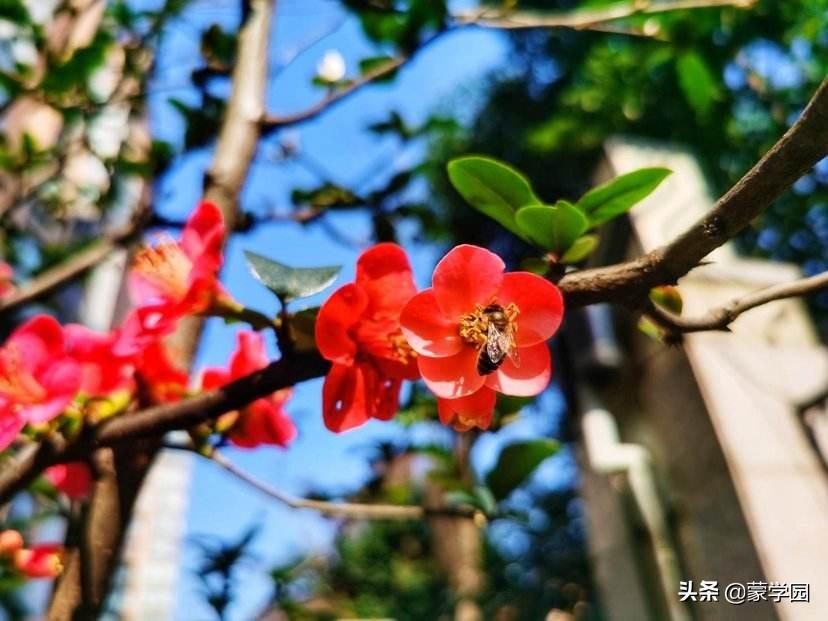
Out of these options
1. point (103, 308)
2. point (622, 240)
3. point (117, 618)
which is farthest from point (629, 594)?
point (103, 308)

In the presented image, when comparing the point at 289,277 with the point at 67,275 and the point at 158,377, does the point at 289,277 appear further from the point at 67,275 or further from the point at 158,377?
the point at 67,275

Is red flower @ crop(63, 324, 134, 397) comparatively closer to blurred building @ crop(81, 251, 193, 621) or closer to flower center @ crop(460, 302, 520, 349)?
flower center @ crop(460, 302, 520, 349)

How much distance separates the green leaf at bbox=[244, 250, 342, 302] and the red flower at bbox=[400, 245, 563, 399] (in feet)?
0.25

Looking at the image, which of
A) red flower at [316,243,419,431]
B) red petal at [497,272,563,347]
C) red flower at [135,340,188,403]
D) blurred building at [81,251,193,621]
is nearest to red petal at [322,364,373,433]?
red flower at [316,243,419,431]

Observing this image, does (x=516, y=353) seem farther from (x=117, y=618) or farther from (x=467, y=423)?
(x=117, y=618)

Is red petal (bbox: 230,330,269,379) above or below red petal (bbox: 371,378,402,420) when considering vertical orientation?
above

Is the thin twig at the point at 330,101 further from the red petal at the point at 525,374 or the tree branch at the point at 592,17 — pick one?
the red petal at the point at 525,374

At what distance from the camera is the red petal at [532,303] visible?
41cm

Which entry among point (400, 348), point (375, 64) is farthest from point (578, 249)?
point (375, 64)

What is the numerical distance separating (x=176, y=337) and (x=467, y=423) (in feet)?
1.37

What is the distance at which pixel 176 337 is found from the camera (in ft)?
2.42

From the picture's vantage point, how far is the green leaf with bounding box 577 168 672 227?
0.49 m

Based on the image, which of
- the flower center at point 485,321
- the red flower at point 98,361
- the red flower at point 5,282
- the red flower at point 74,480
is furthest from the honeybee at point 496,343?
the red flower at point 5,282

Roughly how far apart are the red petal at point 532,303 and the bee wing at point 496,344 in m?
0.02
